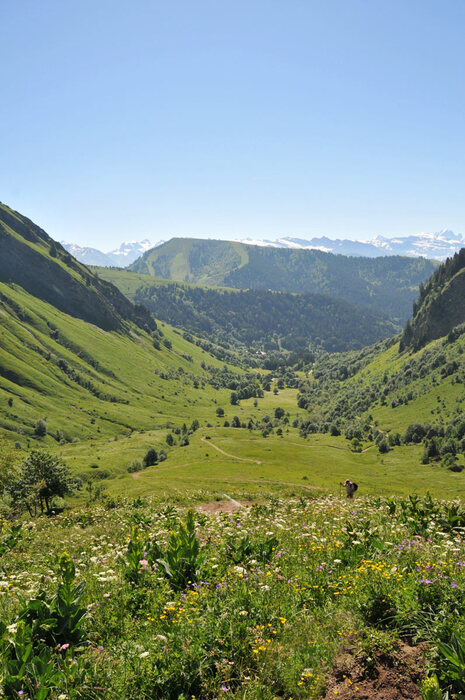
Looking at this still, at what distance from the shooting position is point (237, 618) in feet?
31.1

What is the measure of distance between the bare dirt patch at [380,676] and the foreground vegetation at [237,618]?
0.04 meters

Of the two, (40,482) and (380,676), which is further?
(40,482)

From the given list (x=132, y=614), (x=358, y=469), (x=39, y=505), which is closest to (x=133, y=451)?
(x=358, y=469)

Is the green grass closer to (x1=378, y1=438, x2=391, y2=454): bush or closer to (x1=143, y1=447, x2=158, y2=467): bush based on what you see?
(x1=378, y1=438, x2=391, y2=454): bush

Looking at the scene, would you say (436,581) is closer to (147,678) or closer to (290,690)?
(290,690)

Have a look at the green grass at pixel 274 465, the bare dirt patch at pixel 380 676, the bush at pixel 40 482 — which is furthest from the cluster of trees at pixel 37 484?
the bare dirt patch at pixel 380 676

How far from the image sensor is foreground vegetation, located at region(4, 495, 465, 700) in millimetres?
7707

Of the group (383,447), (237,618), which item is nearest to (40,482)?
(237,618)

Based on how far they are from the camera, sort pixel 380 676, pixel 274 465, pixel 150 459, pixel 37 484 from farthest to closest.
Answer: pixel 150 459 → pixel 274 465 → pixel 37 484 → pixel 380 676

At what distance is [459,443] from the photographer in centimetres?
17212

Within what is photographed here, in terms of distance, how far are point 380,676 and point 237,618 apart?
3360 millimetres

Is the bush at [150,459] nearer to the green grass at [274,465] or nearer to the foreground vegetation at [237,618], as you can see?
the green grass at [274,465]

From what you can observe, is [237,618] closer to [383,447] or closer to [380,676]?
[380,676]

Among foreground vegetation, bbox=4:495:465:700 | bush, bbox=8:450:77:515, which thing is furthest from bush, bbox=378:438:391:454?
foreground vegetation, bbox=4:495:465:700
